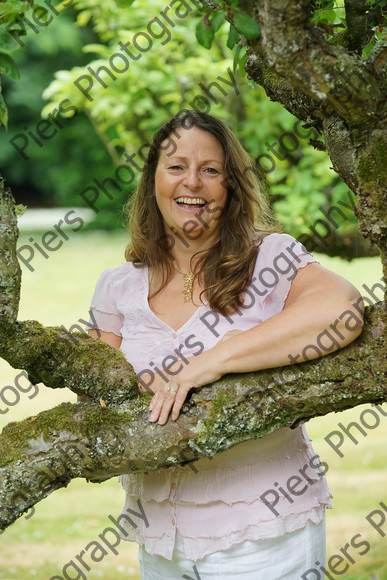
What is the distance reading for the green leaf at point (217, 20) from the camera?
5.99 ft

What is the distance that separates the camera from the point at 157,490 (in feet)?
8.20

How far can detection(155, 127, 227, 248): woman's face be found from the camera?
2.71m

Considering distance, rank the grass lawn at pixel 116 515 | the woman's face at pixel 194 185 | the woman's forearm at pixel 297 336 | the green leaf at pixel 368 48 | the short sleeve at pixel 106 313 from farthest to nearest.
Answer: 1. the grass lawn at pixel 116 515
2. the short sleeve at pixel 106 313
3. the woman's face at pixel 194 185
4. the green leaf at pixel 368 48
5. the woman's forearm at pixel 297 336

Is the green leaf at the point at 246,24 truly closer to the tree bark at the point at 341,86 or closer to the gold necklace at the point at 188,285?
the tree bark at the point at 341,86

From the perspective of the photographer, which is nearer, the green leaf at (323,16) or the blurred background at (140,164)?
the green leaf at (323,16)

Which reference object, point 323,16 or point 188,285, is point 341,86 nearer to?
point 323,16

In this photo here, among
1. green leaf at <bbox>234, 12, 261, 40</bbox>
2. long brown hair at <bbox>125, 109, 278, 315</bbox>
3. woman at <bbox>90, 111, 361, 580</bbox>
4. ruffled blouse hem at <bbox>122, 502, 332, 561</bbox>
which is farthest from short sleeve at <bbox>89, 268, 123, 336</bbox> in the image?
green leaf at <bbox>234, 12, 261, 40</bbox>

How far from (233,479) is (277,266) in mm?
734

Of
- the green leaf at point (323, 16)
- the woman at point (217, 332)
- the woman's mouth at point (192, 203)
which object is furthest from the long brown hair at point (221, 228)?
the green leaf at point (323, 16)

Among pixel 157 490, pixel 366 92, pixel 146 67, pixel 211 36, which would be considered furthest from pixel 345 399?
pixel 146 67

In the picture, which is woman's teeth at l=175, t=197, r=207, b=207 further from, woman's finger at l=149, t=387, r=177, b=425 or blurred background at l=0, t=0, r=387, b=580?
woman's finger at l=149, t=387, r=177, b=425

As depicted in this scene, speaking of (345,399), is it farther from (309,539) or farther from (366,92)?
(366,92)

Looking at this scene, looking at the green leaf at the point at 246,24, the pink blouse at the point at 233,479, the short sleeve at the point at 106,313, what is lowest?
the pink blouse at the point at 233,479

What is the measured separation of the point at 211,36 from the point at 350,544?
4010mm
